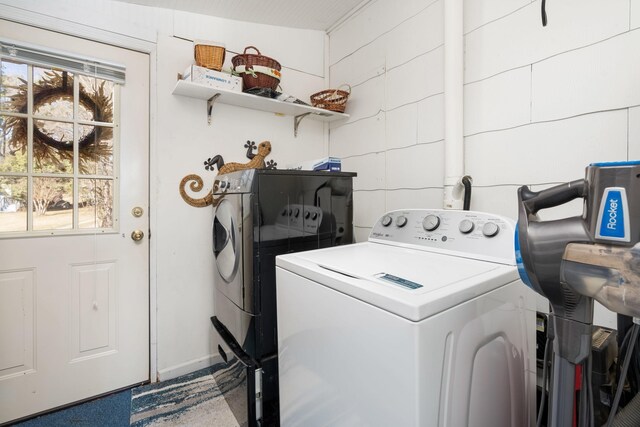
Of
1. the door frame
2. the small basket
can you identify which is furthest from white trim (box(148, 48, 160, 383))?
the small basket

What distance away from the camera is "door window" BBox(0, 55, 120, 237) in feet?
5.18

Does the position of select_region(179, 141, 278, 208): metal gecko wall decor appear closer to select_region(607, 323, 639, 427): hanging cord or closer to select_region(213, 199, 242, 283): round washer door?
select_region(213, 199, 242, 283): round washer door

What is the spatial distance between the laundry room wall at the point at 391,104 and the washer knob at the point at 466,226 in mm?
519

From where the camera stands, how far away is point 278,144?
2.33 meters

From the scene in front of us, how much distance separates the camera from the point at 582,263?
0.58 m

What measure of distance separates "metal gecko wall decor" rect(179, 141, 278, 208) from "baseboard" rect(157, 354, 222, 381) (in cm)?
100

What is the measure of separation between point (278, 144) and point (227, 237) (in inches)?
37.6

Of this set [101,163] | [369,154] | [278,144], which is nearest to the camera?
[101,163]

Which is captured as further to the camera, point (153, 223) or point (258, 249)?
point (153, 223)

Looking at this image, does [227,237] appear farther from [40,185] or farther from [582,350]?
[582,350]

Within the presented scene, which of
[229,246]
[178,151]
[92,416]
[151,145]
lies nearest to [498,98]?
[229,246]

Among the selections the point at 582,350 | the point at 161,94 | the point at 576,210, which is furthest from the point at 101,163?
the point at 576,210

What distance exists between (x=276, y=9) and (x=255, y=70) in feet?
1.71

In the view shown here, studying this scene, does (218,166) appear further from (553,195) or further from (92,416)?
(553,195)
